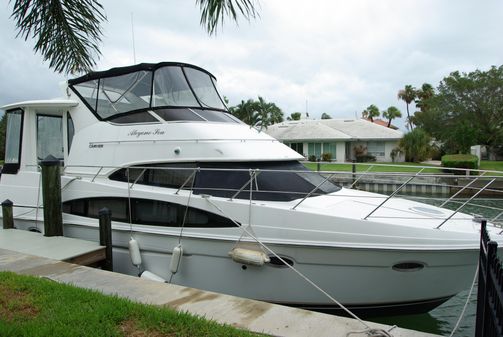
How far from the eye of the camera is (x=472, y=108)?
→ 36.4 m

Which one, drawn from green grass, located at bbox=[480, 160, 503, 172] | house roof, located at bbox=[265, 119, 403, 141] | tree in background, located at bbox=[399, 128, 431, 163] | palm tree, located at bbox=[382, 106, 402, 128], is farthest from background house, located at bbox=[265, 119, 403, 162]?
palm tree, located at bbox=[382, 106, 402, 128]

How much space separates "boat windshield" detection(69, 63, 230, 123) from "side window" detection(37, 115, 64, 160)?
105 cm

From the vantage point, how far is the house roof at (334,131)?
3384 centimetres

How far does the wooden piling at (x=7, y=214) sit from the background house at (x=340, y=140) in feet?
86.0

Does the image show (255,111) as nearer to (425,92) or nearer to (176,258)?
(425,92)

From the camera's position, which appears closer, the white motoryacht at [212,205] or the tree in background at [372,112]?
the white motoryacht at [212,205]

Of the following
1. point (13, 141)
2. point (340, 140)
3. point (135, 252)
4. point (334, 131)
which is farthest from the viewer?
point (334, 131)

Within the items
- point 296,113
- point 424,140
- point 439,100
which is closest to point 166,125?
point 424,140

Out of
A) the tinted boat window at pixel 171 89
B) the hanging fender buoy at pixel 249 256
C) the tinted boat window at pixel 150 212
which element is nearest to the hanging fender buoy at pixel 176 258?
the tinted boat window at pixel 150 212

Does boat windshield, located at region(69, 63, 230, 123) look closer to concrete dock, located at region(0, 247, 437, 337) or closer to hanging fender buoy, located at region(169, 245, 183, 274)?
hanging fender buoy, located at region(169, 245, 183, 274)

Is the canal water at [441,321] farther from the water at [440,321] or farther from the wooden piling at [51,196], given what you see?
the wooden piling at [51,196]

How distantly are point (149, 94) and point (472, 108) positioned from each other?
36661 millimetres

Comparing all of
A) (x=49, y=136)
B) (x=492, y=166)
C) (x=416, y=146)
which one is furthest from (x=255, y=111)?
(x=49, y=136)

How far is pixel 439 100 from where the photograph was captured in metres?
38.3
